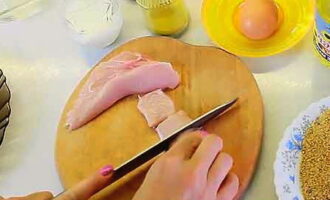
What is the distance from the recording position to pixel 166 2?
1.19 meters

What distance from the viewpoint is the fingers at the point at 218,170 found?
3.15ft

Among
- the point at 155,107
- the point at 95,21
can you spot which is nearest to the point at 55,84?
the point at 95,21

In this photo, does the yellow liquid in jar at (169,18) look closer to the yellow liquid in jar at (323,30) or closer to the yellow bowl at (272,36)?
the yellow bowl at (272,36)

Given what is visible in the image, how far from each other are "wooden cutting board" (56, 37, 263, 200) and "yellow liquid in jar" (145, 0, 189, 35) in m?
0.04

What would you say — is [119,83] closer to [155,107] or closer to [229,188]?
[155,107]

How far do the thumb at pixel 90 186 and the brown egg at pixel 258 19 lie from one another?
1.14 ft

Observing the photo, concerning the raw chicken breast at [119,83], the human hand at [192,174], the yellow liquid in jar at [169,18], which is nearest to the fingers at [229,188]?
the human hand at [192,174]

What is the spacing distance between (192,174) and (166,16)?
37 centimetres

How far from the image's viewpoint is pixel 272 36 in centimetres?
117

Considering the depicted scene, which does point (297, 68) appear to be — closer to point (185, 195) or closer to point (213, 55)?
point (213, 55)

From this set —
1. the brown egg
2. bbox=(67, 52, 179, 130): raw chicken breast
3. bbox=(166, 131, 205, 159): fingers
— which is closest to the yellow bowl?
the brown egg

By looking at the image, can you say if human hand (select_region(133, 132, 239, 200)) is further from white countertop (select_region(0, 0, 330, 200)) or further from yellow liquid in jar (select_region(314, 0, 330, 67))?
yellow liquid in jar (select_region(314, 0, 330, 67))

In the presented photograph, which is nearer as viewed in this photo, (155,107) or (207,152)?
(207,152)

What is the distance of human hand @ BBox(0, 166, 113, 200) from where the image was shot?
983mm
